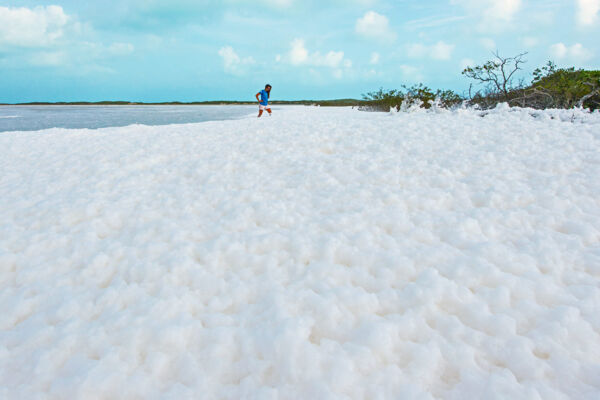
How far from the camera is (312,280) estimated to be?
12.9ft

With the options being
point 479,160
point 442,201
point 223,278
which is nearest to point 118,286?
point 223,278

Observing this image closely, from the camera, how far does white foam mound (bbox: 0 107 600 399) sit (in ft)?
9.30

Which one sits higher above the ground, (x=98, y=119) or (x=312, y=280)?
(x=98, y=119)

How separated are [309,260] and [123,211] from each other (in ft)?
12.1

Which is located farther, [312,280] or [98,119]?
[98,119]

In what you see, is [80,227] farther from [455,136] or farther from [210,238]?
[455,136]

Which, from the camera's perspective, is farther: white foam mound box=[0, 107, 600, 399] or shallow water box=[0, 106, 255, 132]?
shallow water box=[0, 106, 255, 132]

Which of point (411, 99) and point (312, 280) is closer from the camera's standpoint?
point (312, 280)

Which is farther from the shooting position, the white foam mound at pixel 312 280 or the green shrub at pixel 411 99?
the green shrub at pixel 411 99

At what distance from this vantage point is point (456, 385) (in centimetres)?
271

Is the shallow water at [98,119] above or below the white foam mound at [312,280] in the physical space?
above

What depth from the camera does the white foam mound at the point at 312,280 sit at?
283 centimetres

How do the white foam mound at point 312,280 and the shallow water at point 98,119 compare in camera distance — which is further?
the shallow water at point 98,119

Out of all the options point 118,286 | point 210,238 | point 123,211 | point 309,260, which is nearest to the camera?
point 118,286
